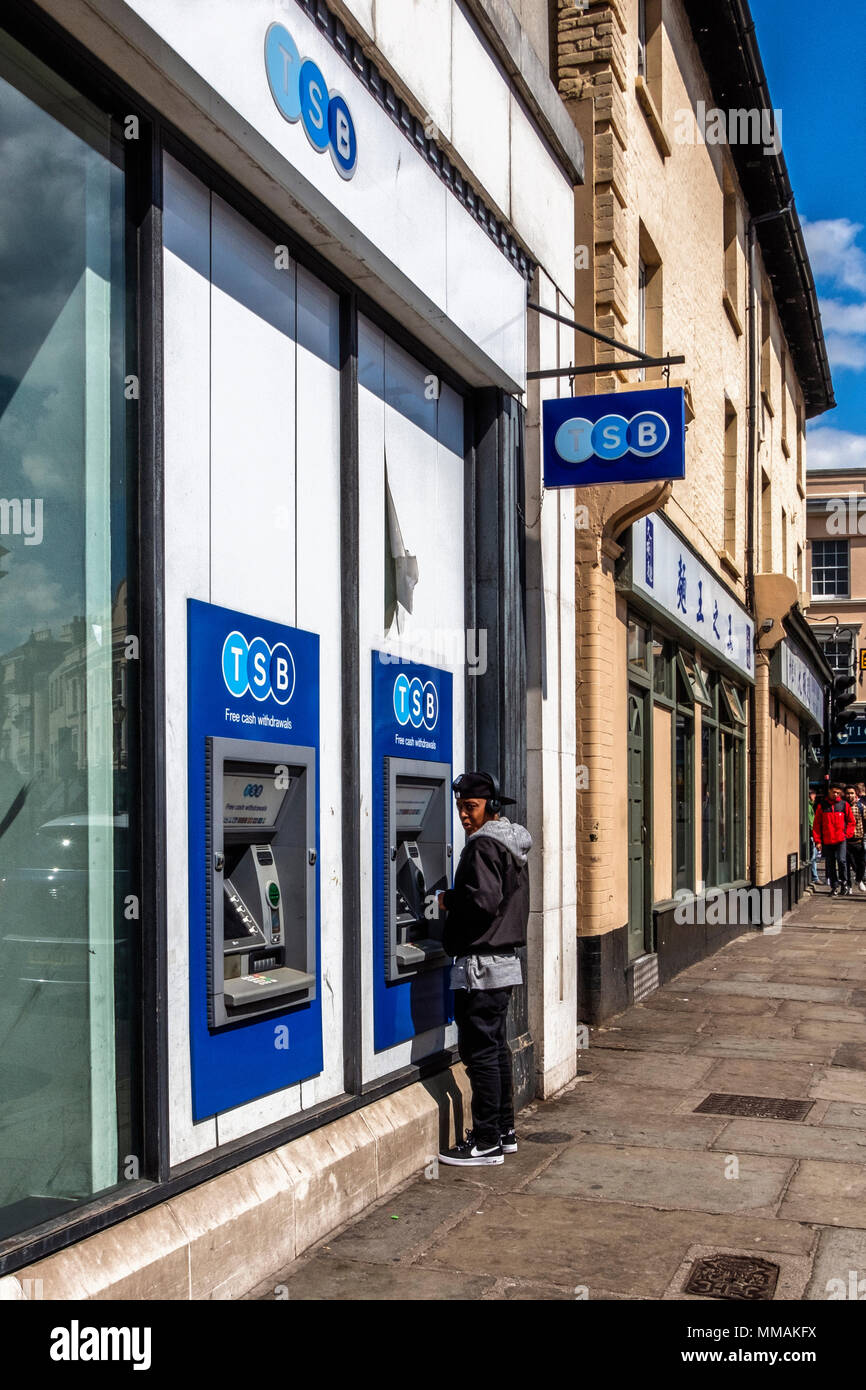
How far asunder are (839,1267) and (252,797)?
278cm

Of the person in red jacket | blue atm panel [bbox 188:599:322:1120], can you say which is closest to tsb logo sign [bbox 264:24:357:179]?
blue atm panel [bbox 188:599:322:1120]

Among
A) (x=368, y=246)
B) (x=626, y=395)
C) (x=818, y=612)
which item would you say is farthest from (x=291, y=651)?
(x=818, y=612)

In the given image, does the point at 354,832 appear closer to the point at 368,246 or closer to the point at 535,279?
the point at 368,246

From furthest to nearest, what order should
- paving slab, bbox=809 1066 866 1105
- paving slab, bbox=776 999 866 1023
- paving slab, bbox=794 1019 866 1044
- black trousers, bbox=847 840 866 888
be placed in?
black trousers, bbox=847 840 866 888
paving slab, bbox=776 999 866 1023
paving slab, bbox=794 1019 866 1044
paving slab, bbox=809 1066 866 1105

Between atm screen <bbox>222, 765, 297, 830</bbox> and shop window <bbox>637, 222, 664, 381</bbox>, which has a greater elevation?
shop window <bbox>637, 222, 664, 381</bbox>

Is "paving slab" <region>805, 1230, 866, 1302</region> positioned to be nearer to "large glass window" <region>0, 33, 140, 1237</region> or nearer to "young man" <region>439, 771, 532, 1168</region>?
"young man" <region>439, 771, 532, 1168</region>

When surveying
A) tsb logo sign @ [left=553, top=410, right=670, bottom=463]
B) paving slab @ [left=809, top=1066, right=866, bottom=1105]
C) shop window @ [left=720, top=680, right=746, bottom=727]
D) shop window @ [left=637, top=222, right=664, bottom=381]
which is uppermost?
shop window @ [left=637, top=222, right=664, bottom=381]

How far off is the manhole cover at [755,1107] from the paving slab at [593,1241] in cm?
199

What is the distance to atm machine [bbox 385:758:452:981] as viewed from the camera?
650 centimetres

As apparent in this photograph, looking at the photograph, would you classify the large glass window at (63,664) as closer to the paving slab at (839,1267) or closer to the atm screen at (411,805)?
the atm screen at (411,805)

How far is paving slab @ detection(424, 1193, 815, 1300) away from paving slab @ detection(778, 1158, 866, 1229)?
187mm

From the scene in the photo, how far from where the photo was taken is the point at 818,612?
43.9 meters

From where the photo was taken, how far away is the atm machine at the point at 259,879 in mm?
4910

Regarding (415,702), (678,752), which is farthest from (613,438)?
(678,752)
